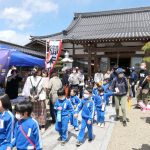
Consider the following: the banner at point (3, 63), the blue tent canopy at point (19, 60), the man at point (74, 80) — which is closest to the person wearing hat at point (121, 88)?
the blue tent canopy at point (19, 60)

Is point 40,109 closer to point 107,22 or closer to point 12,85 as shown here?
point 12,85

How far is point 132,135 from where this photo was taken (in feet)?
24.1

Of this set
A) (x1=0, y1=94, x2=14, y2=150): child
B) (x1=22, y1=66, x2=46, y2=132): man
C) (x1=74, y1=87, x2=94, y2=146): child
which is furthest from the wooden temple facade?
(x1=0, y1=94, x2=14, y2=150): child

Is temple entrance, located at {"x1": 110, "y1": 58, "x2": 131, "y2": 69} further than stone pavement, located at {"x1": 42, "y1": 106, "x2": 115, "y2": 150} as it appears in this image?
Yes

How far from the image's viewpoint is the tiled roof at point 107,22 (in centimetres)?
2049

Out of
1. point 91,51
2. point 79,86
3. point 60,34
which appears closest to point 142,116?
point 79,86

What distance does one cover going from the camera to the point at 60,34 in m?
22.9

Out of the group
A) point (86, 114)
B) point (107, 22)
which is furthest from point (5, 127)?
point (107, 22)

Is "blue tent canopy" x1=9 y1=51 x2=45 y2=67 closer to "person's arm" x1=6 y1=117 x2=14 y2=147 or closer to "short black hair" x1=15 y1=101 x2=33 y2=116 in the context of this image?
"person's arm" x1=6 y1=117 x2=14 y2=147

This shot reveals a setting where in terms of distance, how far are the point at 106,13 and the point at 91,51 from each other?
316 inches

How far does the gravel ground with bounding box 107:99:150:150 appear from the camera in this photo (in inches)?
250

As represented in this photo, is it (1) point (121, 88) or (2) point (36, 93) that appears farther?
(1) point (121, 88)

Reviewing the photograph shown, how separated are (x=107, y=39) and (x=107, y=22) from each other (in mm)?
7326

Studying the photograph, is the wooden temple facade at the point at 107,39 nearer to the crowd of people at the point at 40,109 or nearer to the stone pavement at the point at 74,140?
the crowd of people at the point at 40,109
